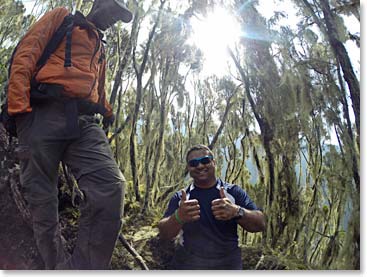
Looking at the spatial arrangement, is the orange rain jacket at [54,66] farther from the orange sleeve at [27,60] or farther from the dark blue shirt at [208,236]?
the dark blue shirt at [208,236]

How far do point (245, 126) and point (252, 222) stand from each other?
393mm

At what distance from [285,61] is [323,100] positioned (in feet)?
0.76

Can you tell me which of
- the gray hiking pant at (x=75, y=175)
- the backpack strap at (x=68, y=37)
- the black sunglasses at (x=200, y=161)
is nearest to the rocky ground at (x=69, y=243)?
the gray hiking pant at (x=75, y=175)

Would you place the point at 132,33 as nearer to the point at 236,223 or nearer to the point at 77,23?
the point at 77,23

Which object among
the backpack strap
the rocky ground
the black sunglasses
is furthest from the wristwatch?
the backpack strap

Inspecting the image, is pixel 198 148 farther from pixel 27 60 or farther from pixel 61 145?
pixel 27 60

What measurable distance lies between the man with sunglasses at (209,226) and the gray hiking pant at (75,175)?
25cm

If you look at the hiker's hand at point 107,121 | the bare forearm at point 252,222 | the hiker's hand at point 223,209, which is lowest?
the bare forearm at point 252,222

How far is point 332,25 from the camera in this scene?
69.3 inches

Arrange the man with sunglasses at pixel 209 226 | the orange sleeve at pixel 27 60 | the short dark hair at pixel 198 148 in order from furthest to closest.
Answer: the short dark hair at pixel 198 148, the man with sunglasses at pixel 209 226, the orange sleeve at pixel 27 60

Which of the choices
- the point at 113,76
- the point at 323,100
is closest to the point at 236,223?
the point at 323,100

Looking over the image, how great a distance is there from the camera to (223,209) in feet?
5.12

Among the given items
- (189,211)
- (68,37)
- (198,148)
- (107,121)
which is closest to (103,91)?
(107,121)

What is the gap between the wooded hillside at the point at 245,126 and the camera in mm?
1593
